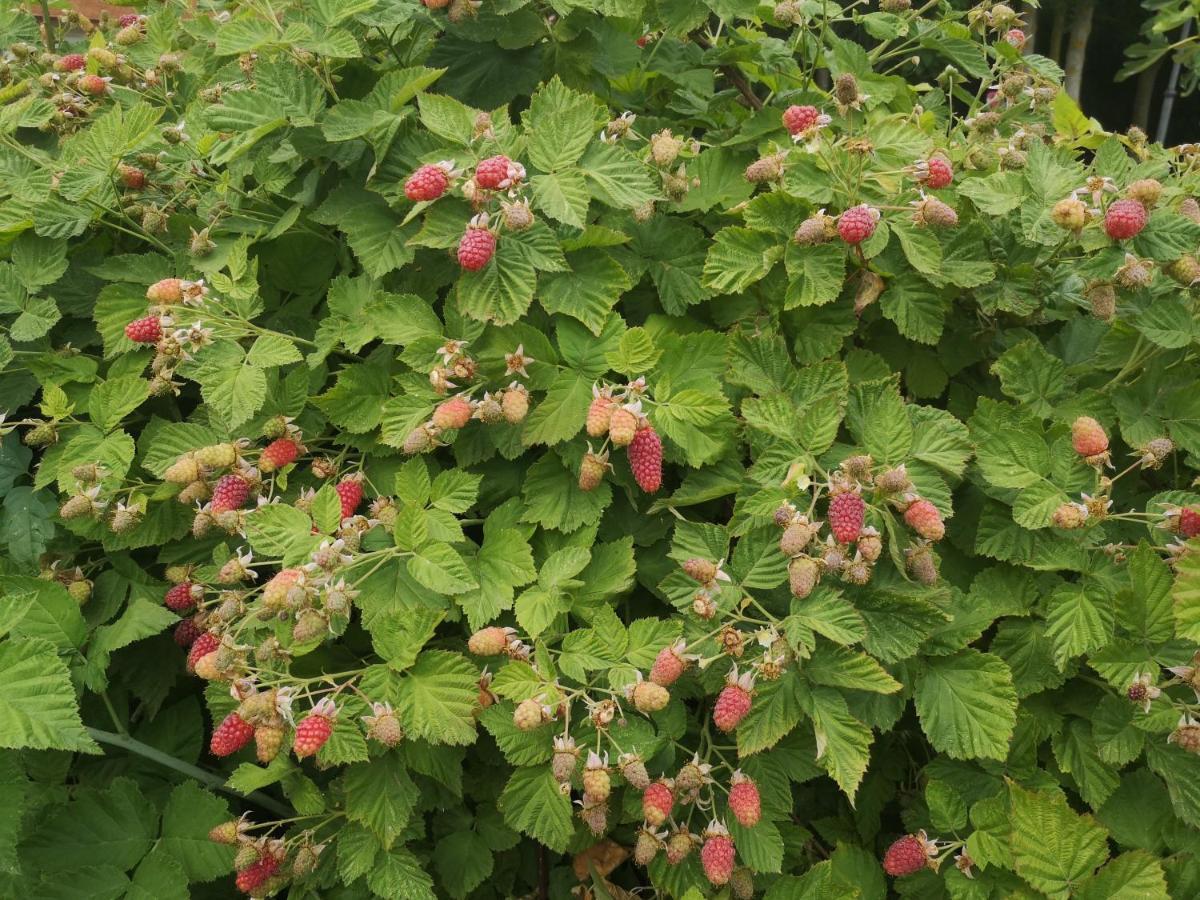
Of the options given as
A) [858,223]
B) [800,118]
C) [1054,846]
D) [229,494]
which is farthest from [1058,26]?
[229,494]

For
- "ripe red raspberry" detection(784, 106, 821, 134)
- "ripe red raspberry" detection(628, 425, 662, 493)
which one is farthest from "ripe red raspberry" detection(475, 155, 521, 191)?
"ripe red raspberry" detection(784, 106, 821, 134)

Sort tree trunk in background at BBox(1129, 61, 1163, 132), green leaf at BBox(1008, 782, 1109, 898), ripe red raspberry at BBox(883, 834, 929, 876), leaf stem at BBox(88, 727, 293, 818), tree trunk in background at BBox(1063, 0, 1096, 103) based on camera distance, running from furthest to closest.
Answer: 1. tree trunk in background at BBox(1129, 61, 1163, 132)
2. tree trunk in background at BBox(1063, 0, 1096, 103)
3. leaf stem at BBox(88, 727, 293, 818)
4. ripe red raspberry at BBox(883, 834, 929, 876)
5. green leaf at BBox(1008, 782, 1109, 898)

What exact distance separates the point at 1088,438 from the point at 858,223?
0.56 metres

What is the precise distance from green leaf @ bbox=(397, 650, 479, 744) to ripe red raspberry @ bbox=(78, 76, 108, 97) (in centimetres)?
181

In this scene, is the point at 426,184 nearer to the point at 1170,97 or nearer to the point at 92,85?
the point at 92,85

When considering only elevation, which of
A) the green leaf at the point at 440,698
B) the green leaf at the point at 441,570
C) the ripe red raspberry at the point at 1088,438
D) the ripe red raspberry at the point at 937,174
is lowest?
the green leaf at the point at 440,698

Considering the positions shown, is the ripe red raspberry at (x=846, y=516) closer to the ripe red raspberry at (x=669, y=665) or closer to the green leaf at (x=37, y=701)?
the ripe red raspberry at (x=669, y=665)

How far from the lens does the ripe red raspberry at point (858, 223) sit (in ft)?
5.44

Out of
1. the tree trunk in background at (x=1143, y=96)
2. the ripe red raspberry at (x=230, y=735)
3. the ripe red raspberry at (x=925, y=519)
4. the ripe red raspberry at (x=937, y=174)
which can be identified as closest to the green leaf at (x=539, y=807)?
the ripe red raspberry at (x=230, y=735)

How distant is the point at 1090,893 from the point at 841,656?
57 centimetres

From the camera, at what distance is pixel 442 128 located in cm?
169

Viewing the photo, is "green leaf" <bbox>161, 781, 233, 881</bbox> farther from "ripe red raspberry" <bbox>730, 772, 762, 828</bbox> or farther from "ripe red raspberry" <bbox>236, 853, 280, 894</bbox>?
"ripe red raspberry" <bbox>730, 772, 762, 828</bbox>

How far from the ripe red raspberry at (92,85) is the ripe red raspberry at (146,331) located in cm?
93

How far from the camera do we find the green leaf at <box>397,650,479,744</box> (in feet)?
5.04
